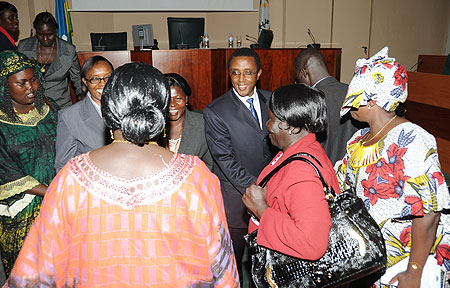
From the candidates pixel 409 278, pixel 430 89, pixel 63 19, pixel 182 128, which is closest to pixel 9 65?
Answer: pixel 182 128

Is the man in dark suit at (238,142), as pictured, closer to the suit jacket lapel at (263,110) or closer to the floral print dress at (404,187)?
the suit jacket lapel at (263,110)

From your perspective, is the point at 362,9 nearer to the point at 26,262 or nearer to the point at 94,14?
the point at 94,14

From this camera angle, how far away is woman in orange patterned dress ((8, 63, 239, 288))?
1142 millimetres

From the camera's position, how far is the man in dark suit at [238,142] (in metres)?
2.33

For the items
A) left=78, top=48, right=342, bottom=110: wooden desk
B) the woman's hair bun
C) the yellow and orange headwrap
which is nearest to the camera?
the woman's hair bun

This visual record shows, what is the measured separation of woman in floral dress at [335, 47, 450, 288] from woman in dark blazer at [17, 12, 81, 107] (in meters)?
3.79

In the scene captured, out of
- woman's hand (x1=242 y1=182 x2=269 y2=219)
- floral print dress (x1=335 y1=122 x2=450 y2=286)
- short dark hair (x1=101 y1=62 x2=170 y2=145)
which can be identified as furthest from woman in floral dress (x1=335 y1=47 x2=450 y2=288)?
short dark hair (x1=101 y1=62 x2=170 y2=145)

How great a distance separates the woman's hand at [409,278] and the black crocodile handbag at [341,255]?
26 centimetres

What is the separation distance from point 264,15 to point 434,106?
4.92 meters

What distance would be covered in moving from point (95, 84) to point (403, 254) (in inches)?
76.5

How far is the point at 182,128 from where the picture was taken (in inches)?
94.1

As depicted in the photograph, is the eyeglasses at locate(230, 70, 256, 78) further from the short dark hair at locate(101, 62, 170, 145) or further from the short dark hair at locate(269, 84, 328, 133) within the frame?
the short dark hair at locate(101, 62, 170, 145)

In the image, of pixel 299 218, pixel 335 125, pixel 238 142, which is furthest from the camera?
pixel 335 125

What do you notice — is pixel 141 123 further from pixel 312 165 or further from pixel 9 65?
pixel 9 65
